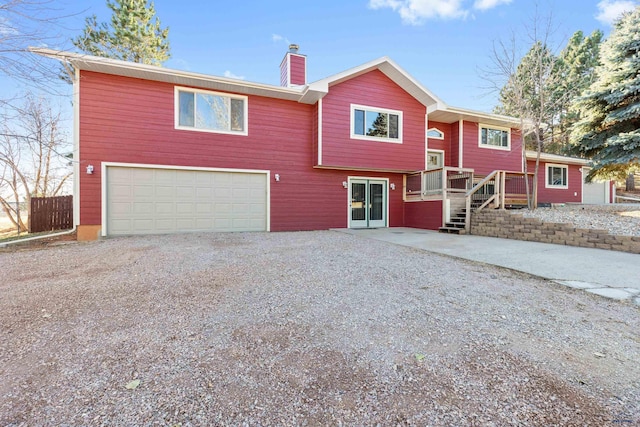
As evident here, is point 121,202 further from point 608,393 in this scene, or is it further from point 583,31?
point 583,31

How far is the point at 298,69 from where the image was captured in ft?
34.9

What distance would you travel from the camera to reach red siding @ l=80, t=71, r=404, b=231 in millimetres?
7824

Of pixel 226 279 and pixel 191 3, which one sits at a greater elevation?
pixel 191 3

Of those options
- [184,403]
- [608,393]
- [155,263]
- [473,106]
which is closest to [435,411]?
[608,393]

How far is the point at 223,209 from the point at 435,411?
8.51 metres

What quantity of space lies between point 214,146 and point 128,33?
10.7 meters

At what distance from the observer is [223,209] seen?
9188 millimetres

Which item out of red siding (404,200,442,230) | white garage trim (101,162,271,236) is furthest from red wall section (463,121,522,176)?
white garage trim (101,162,271,236)

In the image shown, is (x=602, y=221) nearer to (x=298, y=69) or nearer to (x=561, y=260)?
(x=561, y=260)

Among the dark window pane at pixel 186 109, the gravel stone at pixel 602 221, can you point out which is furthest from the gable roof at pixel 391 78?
the gravel stone at pixel 602 221

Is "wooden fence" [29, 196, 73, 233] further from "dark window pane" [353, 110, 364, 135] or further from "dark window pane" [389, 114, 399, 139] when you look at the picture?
"dark window pane" [389, 114, 399, 139]

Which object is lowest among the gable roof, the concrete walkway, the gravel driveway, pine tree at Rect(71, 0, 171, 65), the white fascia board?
the gravel driveway

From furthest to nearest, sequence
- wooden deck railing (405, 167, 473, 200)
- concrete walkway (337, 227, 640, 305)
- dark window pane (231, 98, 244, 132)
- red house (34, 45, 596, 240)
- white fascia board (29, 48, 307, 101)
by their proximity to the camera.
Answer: wooden deck railing (405, 167, 473, 200), dark window pane (231, 98, 244, 132), red house (34, 45, 596, 240), white fascia board (29, 48, 307, 101), concrete walkway (337, 227, 640, 305)

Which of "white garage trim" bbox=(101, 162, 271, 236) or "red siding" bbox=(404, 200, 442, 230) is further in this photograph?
"red siding" bbox=(404, 200, 442, 230)
